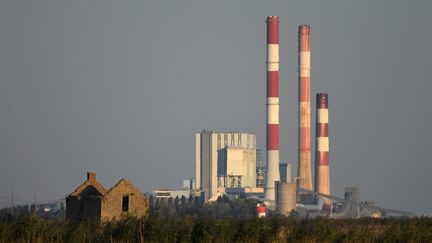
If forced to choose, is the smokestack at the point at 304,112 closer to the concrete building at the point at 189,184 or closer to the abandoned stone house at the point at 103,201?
the concrete building at the point at 189,184

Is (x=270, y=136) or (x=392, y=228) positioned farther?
(x=270, y=136)

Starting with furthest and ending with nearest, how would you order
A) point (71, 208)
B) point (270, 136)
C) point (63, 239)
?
point (270, 136) → point (71, 208) → point (63, 239)

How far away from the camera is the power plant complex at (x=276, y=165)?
85.3 metres

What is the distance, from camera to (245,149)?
9775 centimetres

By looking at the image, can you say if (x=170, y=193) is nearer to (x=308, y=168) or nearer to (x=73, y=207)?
(x=308, y=168)

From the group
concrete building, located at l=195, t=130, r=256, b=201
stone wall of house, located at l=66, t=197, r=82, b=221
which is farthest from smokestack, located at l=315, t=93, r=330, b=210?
stone wall of house, located at l=66, t=197, r=82, b=221

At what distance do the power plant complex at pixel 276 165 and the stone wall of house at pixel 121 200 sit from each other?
3517 cm

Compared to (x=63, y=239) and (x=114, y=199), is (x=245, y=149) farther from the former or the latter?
(x=63, y=239)

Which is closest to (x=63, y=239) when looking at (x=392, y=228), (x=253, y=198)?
(x=392, y=228)

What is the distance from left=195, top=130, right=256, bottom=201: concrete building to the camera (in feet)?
314

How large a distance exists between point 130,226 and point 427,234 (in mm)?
7707

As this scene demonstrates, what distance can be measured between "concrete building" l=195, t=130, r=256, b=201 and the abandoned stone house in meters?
52.6

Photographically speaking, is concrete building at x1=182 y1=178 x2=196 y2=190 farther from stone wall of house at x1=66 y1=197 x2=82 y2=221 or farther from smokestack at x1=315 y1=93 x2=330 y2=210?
stone wall of house at x1=66 y1=197 x2=82 y2=221

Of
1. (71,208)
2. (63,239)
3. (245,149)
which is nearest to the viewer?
(63,239)
